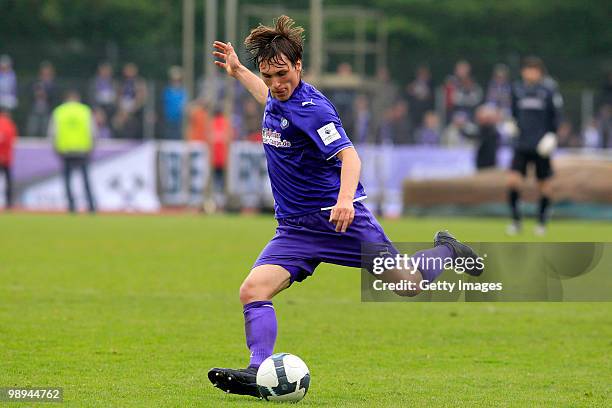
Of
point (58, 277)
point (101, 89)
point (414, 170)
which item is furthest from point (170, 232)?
point (101, 89)

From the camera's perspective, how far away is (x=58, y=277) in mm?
12133

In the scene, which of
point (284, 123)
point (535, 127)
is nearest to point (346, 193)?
point (284, 123)

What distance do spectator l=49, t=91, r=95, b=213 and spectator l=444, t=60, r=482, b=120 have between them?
917 cm

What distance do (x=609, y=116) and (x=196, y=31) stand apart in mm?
17220

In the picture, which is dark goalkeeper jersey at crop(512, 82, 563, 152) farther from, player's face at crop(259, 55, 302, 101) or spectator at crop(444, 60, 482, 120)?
player's face at crop(259, 55, 302, 101)

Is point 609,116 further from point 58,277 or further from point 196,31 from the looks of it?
point 58,277

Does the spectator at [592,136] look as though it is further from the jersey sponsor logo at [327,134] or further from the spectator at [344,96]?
the jersey sponsor logo at [327,134]

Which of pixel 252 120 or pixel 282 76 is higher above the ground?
pixel 282 76

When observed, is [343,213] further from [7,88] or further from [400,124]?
[400,124]

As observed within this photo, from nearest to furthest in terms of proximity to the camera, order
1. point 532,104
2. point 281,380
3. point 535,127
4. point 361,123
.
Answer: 1. point 281,380
2. point 535,127
3. point 532,104
4. point 361,123

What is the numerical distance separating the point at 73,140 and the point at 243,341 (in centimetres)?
1640

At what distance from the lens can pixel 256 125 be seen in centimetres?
2819

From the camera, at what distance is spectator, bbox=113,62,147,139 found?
2906 cm
